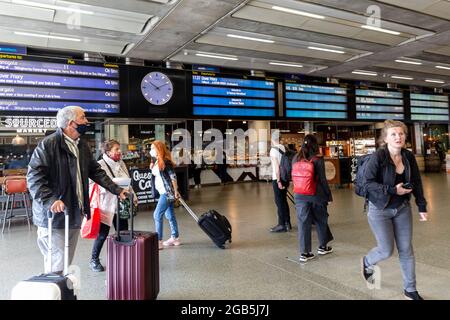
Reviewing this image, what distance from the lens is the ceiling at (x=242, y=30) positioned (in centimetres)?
551

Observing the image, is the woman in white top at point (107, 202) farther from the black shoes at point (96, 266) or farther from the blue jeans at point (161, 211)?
the blue jeans at point (161, 211)

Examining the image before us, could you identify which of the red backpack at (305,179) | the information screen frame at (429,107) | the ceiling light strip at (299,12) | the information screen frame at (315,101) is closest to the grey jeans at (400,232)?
the red backpack at (305,179)

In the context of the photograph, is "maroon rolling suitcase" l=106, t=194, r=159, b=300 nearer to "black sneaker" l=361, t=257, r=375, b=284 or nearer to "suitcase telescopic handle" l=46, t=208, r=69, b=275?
"suitcase telescopic handle" l=46, t=208, r=69, b=275

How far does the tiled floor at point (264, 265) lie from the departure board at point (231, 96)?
291 cm

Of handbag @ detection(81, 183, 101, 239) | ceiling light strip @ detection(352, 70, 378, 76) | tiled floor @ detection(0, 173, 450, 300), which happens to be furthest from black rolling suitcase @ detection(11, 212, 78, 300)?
ceiling light strip @ detection(352, 70, 378, 76)

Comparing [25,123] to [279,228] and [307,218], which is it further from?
[307,218]

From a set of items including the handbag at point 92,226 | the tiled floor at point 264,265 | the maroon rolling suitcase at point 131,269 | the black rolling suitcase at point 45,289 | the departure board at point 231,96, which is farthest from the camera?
the departure board at point 231,96

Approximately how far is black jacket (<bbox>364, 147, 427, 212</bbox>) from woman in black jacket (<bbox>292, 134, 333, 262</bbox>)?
3.99ft

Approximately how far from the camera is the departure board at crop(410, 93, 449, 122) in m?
12.0

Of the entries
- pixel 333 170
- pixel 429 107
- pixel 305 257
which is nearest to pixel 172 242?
pixel 305 257

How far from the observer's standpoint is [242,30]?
261 inches
